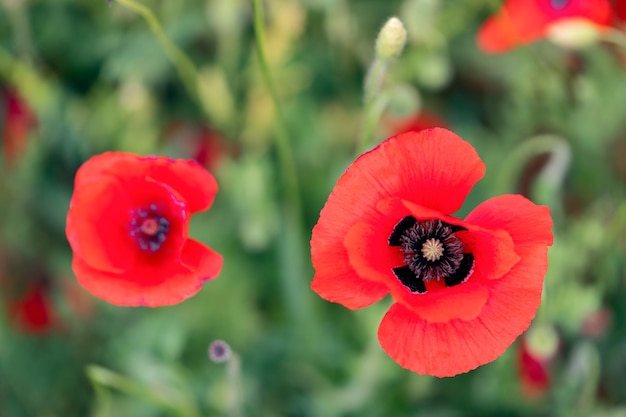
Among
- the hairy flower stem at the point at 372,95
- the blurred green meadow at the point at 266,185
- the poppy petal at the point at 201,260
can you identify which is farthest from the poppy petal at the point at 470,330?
the blurred green meadow at the point at 266,185

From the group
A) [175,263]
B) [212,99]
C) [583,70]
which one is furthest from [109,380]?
[583,70]

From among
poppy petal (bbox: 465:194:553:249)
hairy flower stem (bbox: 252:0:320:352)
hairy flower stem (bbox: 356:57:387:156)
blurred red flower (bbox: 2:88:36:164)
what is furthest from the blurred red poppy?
blurred red flower (bbox: 2:88:36:164)

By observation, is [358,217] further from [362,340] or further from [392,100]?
[362,340]

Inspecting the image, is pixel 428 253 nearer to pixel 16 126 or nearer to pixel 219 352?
pixel 219 352

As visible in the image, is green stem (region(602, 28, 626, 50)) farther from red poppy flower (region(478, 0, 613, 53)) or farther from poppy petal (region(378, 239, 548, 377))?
poppy petal (region(378, 239, 548, 377))

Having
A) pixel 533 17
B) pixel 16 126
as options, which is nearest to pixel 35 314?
pixel 16 126

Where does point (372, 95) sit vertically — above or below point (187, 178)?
above
